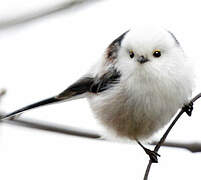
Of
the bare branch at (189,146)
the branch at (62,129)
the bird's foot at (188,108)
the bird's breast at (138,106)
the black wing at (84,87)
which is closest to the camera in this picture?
the branch at (62,129)

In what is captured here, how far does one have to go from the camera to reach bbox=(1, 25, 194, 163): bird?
249 cm

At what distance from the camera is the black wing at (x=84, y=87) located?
2.86 metres

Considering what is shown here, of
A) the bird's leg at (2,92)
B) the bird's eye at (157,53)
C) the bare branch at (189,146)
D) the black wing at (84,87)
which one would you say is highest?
the bird's eye at (157,53)

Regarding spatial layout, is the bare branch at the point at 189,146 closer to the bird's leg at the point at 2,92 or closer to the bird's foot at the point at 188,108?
Answer: the bird's foot at the point at 188,108

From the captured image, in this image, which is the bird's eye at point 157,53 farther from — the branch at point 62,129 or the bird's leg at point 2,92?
the bird's leg at point 2,92

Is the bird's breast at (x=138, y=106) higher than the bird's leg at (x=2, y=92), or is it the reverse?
the bird's leg at (x=2, y=92)

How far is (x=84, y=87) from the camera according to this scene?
310cm

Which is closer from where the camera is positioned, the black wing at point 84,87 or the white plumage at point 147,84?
the white plumage at point 147,84

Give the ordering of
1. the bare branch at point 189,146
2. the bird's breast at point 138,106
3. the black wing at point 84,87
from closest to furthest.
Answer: the bare branch at point 189,146 → the bird's breast at point 138,106 → the black wing at point 84,87

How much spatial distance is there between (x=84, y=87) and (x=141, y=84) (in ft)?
2.16

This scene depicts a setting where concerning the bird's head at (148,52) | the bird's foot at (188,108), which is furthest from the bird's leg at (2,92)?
the bird's foot at (188,108)

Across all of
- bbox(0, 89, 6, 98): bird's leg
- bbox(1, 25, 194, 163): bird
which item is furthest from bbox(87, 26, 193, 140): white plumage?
bbox(0, 89, 6, 98): bird's leg

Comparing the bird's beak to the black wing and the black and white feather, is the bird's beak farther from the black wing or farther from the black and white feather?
the black wing

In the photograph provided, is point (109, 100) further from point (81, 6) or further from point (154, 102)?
point (81, 6)
